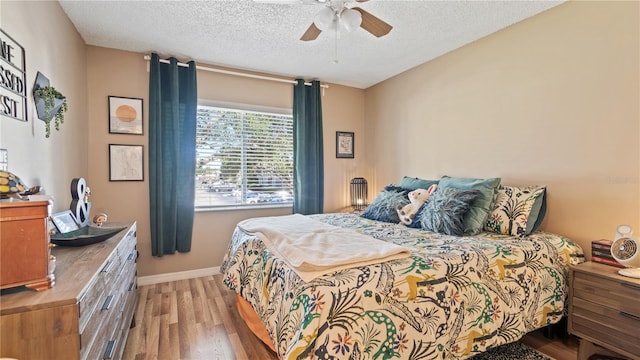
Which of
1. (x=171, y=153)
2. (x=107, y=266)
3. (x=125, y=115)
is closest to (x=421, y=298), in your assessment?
(x=107, y=266)

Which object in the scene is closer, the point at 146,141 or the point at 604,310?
the point at 604,310

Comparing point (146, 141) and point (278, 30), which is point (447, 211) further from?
point (146, 141)

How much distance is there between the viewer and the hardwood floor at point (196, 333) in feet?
6.81

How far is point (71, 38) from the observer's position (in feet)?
8.62

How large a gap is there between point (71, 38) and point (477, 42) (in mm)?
3743

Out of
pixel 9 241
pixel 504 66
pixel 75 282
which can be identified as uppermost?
pixel 504 66

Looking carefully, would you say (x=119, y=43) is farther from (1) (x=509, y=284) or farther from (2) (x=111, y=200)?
(1) (x=509, y=284)

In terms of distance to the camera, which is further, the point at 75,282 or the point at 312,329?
the point at 312,329

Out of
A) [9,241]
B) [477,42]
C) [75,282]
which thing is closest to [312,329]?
[75,282]

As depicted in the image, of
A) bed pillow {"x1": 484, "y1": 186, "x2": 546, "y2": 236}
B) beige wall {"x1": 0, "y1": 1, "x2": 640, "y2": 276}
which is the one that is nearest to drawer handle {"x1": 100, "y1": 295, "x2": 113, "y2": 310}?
beige wall {"x1": 0, "y1": 1, "x2": 640, "y2": 276}

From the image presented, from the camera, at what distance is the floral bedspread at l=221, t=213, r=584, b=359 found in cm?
141

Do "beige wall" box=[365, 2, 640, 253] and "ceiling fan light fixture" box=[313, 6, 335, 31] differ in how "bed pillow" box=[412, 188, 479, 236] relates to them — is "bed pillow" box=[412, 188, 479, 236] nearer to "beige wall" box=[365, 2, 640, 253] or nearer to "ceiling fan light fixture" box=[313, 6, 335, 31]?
"beige wall" box=[365, 2, 640, 253]

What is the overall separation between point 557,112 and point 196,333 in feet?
10.9

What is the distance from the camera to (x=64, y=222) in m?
1.91
